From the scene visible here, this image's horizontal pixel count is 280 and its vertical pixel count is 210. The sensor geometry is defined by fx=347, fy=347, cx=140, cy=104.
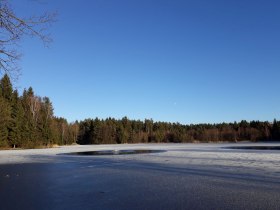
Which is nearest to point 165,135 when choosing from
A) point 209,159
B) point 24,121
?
point 24,121

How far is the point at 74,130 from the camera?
390ft

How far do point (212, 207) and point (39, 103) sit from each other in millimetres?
70409

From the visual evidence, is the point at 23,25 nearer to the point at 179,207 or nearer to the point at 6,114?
the point at 179,207

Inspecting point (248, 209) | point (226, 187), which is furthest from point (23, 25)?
point (226, 187)

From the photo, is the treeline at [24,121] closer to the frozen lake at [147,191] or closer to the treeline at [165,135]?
the treeline at [165,135]

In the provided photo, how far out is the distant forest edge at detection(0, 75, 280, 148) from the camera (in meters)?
58.4

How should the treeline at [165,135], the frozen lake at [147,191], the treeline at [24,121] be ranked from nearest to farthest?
the frozen lake at [147,191] → the treeline at [24,121] → the treeline at [165,135]

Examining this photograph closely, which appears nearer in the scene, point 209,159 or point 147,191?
point 147,191

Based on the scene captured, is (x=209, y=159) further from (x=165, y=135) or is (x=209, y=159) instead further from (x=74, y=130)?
(x=74, y=130)

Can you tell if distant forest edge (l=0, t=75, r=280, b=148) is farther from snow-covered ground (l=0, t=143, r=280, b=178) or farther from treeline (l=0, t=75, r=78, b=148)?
snow-covered ground (l=0, t=143, r=280, b=178)

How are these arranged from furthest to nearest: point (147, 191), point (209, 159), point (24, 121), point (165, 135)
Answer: point (165, 135) → point (24, 121) → point (209, 159) → point (147, 191)

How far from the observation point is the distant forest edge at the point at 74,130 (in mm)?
58406

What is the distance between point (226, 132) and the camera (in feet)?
372

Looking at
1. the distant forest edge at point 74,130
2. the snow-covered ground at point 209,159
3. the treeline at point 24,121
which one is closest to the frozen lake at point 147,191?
the snow-covered ground at point 209,159
